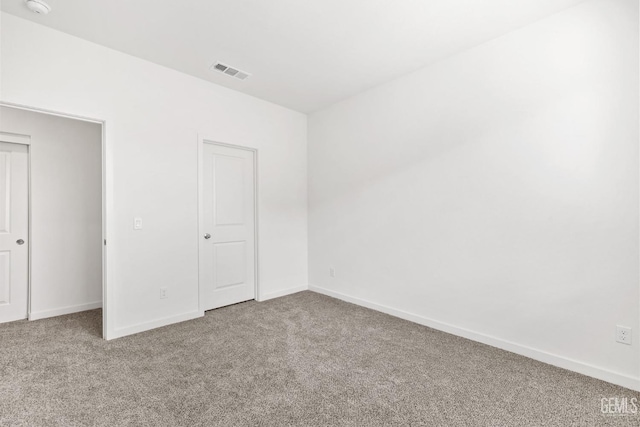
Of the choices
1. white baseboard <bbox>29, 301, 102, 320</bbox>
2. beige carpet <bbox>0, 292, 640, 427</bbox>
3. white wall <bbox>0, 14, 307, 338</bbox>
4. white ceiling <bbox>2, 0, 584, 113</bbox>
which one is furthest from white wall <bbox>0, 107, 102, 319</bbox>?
white ceiling <bbox>2, 0, 584, 113</bbox>

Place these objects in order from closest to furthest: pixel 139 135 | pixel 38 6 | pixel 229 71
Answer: pixel 38 6
pixel 139 135
pixel 229 71

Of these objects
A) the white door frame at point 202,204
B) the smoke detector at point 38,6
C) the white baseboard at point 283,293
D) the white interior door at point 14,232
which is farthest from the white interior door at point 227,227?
the white interior door at point 14,232

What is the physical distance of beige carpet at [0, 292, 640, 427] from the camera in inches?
68.7

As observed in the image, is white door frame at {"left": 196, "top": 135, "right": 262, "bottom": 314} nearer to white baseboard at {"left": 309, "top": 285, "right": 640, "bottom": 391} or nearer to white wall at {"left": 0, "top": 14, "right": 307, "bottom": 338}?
white wall at {"left": 0, "top": 14, "right": 307, "bottom": 338}

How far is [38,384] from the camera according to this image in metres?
2.06

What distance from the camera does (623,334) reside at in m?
2.06

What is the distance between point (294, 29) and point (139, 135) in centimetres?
183

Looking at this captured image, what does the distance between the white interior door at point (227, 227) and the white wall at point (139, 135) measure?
0.23 m

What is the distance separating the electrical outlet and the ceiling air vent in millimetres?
3900

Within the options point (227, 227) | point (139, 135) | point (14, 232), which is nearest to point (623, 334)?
point (227, 227)
